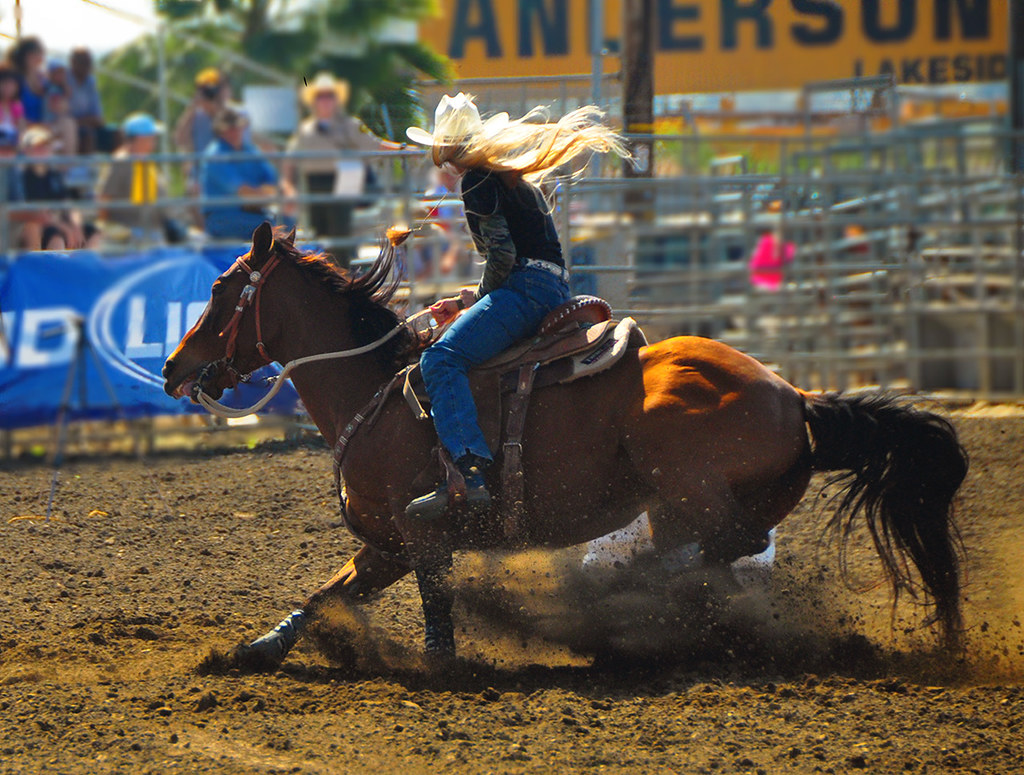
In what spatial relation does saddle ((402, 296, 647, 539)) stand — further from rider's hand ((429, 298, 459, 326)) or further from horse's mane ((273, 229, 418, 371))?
rider's hand ((429, 298, 459, 326))

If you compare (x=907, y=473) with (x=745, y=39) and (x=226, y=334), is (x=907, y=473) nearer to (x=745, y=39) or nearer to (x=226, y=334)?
Result: (x=226, y=334)

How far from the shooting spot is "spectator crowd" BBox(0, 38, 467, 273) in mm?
9609

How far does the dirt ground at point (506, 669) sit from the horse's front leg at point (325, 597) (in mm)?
95

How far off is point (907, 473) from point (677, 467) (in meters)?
0.89

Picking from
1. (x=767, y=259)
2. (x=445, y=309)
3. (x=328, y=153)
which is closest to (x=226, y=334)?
(x=445, y=309)

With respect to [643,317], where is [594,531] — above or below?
below

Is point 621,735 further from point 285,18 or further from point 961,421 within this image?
point 961,421

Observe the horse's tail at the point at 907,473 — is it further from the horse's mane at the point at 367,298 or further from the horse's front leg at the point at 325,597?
the horse's front leg at the point at 325,597

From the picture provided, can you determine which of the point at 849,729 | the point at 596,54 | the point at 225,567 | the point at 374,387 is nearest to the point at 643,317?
the point at 596,54

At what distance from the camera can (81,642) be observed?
16.9ft

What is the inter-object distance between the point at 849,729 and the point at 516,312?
1.90m

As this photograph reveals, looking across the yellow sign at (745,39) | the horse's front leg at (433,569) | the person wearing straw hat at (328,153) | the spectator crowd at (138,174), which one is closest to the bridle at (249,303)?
the horse's front leg at (433,569)

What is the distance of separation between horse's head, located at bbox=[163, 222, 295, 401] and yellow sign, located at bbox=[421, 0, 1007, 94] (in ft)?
10.2

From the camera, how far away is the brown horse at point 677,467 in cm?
459
